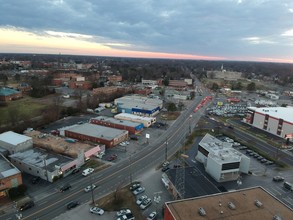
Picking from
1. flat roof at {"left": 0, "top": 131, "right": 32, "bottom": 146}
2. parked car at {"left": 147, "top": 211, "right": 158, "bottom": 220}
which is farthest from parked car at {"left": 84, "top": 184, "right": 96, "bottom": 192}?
flat roof at {"left": 0, "top": 131, "right": 32, "bottom": 146}

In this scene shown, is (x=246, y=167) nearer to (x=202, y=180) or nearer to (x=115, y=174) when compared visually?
(x=202, y=180)

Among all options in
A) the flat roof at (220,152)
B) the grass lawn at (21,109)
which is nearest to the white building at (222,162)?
the flat roof at (220,152)

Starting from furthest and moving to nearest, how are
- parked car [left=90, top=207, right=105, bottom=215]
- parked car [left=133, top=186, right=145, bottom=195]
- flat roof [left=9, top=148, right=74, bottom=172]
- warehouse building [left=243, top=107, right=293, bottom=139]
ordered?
warehouse building [left=243, top=107, right=293, bottom=139], flat roof [left=9, top=148, right=74, bottom=172], parked car [left=133, top=186, right=145, bottom=195], parked car [left=90, top=207, right=105, bottom=215]

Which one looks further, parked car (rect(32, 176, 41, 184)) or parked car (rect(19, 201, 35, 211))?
parked car (rect(32, 176, 41, 184))

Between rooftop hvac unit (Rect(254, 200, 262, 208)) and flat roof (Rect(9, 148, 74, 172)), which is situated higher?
rooftop hvac unit (Rect(254, 200, 262, 208))

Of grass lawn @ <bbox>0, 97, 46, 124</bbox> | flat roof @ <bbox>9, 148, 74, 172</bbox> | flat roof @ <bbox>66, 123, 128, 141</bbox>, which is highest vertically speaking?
flat roof @ <bbox>66, 123, 128, 141</bbox>

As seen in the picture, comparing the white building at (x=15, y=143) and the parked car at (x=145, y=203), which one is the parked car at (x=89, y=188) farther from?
the white building at (x=15, y=143)

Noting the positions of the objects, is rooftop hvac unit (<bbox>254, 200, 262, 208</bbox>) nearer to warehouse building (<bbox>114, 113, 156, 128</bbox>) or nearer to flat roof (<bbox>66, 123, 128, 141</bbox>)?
flat roof (<bbox>66, 123, 128, 141</bbox>)
